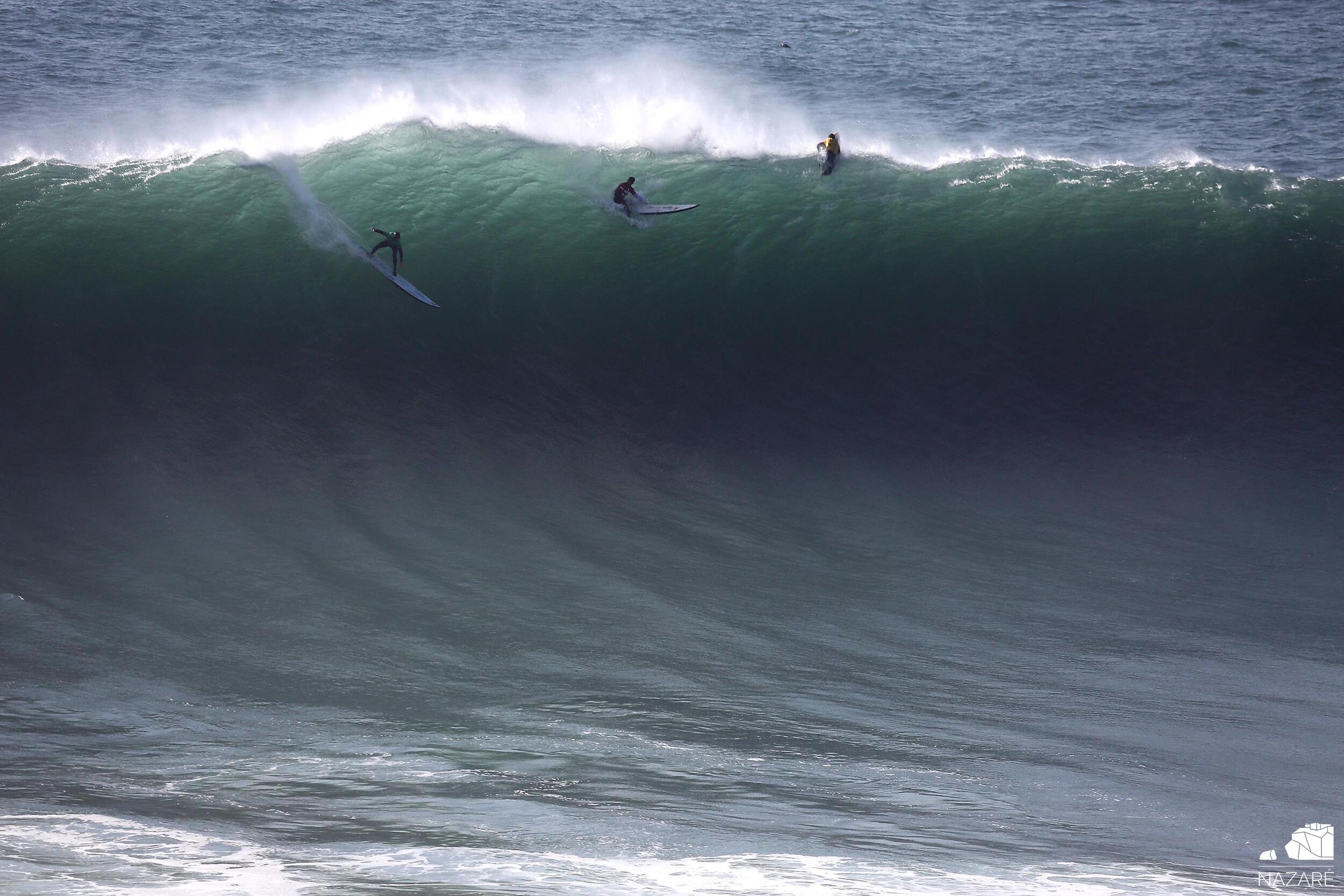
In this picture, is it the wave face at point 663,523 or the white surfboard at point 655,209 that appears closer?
the wave face at point 663,523

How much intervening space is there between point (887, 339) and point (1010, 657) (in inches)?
215

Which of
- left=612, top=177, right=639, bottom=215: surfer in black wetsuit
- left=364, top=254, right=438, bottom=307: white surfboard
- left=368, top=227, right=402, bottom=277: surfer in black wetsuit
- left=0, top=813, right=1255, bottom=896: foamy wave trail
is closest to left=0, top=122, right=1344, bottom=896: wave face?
left=0, top=813, right=1255, bottom=896: foamy wave trail

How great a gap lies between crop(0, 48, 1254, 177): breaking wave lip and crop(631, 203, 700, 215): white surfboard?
1848mm

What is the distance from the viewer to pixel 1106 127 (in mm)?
21438

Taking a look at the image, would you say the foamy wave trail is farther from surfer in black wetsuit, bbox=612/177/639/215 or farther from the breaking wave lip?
the breaking wave lip

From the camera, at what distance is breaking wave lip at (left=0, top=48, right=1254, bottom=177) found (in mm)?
15992

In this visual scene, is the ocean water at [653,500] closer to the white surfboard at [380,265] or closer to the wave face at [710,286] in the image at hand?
the wave face at [710,286]

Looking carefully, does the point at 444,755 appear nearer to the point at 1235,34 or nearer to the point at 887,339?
the point at 887,339

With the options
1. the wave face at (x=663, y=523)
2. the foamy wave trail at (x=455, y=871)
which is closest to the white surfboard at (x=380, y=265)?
the wave face at (x=663, y=523)

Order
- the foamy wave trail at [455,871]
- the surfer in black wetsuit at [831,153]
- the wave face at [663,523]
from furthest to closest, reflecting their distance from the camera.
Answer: the surfer in black wetsuit at [831,153], the wave face at [663,523], the foamy wave trail at [455,871]

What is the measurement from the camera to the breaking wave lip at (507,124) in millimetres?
15992

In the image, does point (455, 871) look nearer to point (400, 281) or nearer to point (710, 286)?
point (400, 281)

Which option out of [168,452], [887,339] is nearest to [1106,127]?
[887,339]

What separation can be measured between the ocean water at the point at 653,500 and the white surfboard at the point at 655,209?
17 cm
